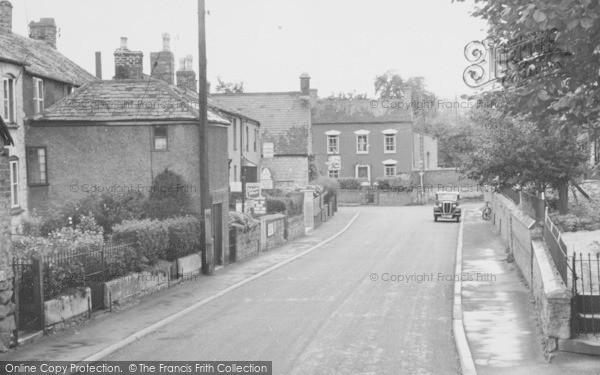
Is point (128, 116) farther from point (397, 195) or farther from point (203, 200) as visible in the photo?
point (397, 195)

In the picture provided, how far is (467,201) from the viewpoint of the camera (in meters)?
69.6

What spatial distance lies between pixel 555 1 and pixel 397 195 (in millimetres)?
58373

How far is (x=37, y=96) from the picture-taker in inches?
1091

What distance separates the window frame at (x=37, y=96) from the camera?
27500 mm

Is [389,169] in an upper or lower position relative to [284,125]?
lower

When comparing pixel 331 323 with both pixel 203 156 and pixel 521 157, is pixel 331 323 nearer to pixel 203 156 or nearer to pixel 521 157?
pixel 203 156

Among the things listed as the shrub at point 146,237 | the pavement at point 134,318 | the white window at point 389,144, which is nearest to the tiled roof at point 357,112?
the white window at point 389,144

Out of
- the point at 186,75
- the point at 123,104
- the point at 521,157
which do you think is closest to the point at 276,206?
the point at 186,75

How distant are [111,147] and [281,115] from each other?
39061mm

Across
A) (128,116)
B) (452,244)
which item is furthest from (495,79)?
(452,244)

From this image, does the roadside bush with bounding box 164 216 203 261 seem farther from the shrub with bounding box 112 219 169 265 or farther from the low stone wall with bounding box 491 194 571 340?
the low stone wall with bounding box 491 194 571 340

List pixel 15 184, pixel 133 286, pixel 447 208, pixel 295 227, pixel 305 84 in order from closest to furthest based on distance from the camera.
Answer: pixel 133 286
pixel 15 184
pixel 295 227
pixel 447 208
pixel 305 84

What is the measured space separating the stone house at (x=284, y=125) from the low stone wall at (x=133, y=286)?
37.8 meters

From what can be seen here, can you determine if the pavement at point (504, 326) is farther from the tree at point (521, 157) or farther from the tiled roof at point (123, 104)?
the tiled roof at point (123, 104)
